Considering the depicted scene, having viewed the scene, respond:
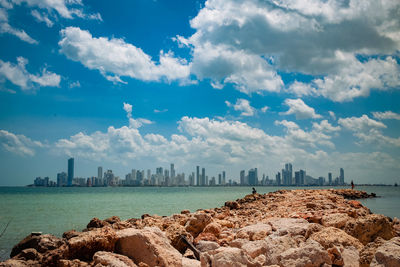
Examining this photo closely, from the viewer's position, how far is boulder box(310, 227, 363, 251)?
6.78 meters

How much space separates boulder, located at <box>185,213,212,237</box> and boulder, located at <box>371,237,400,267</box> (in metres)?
4.95

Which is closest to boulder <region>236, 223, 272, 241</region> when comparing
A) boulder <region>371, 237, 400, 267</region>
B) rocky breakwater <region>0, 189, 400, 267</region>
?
rocky breakwater <region>0, 189, 400, 267</region>

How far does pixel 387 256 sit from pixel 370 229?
114 inches

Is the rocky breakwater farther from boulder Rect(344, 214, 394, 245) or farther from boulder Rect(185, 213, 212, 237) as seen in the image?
boulder Rect(185, 213, 212, 237)

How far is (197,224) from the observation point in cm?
939


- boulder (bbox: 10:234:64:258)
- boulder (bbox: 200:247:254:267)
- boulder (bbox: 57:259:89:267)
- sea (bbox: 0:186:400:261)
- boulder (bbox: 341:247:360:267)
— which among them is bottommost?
sea (bbox: 0:186:400:261)

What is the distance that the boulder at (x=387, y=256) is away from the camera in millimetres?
5164

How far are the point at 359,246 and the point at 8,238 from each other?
516 inches

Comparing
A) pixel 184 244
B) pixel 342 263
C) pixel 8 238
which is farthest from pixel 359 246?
pixel 8 238

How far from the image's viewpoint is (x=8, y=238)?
13.1 metres

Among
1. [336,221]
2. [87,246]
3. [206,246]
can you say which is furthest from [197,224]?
[336,221]

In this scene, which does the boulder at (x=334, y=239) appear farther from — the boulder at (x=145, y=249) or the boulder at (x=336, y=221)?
the boulder at (x=145, y=249)

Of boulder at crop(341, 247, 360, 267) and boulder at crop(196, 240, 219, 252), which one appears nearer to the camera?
boulder at crop(341, 247, 360, 267)

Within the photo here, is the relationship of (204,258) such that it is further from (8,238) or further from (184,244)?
(8,238)
